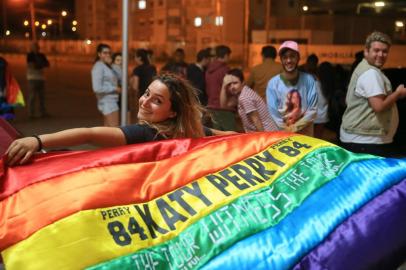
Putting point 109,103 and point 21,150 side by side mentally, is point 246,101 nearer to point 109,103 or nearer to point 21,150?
point 21,150

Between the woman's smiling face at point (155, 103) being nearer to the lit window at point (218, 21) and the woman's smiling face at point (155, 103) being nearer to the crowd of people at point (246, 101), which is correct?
the crowd of people at point (246, 101)

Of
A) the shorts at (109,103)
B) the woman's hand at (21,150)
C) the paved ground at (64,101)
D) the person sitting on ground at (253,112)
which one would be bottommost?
the paved ground at (64,101)

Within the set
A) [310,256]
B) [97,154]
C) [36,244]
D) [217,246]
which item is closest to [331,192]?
[310,256]

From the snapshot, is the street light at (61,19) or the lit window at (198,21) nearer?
the lit window at (198,21)

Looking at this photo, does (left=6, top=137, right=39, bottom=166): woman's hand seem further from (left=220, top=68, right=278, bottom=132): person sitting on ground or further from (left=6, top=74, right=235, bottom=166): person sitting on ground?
(left=220, top=68, right=278, bottom=132): person sitting on ground

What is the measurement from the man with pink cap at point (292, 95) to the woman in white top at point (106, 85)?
3.16 meters

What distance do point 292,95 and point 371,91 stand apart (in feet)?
2.99

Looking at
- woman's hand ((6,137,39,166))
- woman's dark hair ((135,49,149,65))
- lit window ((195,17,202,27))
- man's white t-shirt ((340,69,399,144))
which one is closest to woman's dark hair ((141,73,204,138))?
woman's hand ((6,137,39,166))

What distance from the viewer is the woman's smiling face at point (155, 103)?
288 cm

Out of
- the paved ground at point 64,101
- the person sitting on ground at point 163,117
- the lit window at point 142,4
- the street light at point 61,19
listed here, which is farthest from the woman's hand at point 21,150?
the street light at point 61,19

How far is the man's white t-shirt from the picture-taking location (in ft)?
13.1

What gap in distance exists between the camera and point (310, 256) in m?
2.02

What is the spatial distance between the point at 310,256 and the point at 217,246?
346mm

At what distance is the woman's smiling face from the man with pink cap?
6.91ft
